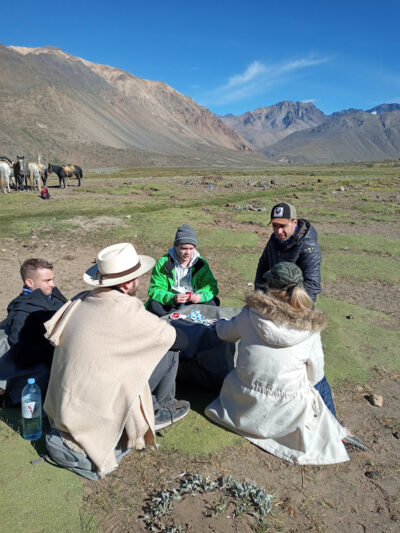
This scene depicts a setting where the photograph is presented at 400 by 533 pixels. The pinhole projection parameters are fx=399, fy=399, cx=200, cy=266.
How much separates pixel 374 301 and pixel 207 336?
455 centimetres

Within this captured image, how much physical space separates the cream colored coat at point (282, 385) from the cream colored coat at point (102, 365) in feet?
2.24

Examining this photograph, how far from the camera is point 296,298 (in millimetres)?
2992

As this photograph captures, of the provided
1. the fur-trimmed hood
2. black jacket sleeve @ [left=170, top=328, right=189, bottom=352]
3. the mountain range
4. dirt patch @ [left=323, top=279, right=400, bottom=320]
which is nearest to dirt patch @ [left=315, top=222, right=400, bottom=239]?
dirt patch @ [left=323, top=279, right=400, bottom=320]

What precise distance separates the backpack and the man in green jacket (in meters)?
2.10

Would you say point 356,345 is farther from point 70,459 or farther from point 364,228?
point 364,228

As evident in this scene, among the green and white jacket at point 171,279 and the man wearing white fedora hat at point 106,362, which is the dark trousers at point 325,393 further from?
the green and white jacket at point 171,279

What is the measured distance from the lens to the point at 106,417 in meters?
2.93

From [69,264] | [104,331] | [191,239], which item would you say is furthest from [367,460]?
[69,264]

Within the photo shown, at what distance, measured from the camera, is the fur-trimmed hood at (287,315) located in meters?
3.00

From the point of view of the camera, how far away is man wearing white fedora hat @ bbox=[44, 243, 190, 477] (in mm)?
2861

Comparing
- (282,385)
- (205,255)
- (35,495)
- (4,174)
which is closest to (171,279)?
(282,385)

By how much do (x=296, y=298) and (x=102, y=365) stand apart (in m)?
1.50

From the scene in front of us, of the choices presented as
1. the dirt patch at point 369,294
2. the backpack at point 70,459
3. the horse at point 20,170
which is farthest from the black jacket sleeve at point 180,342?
the horse at point 20,170

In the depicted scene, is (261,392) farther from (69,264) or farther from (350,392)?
(69,264)
